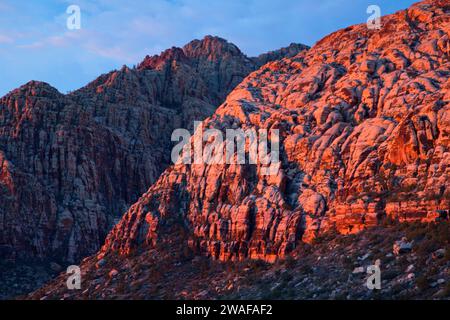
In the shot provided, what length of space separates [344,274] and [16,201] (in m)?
66.7

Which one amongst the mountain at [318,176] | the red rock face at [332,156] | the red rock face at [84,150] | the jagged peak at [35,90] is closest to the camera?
the mountain at [318,176]

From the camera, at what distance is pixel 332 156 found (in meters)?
76.9

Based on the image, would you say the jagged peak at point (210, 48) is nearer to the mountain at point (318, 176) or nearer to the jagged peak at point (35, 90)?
the jagged peak at point (35, 90)

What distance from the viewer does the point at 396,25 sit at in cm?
9012

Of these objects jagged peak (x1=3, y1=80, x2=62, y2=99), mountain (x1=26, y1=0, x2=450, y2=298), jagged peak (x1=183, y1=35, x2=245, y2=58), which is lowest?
mountain (x1=26, y1=0, x2=450, y2=298)

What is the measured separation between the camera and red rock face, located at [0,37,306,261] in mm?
118688

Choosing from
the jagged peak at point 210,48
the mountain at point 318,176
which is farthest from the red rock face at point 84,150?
the mountain at point 318,176

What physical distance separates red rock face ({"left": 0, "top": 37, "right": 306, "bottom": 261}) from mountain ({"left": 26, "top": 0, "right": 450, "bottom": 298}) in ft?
91.5

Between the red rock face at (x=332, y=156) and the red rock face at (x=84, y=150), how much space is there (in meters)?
28.8

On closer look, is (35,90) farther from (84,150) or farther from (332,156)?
(332,156)

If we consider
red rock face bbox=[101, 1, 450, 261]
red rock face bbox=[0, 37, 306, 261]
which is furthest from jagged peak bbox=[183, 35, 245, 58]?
red rock face bbox=[101, 1, 450, 261]

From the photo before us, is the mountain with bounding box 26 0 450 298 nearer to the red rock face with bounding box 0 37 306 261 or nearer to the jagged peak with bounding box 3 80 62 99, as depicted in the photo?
the red rock face with bounding box 0 37 306 261

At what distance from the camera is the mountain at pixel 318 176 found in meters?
69.4
